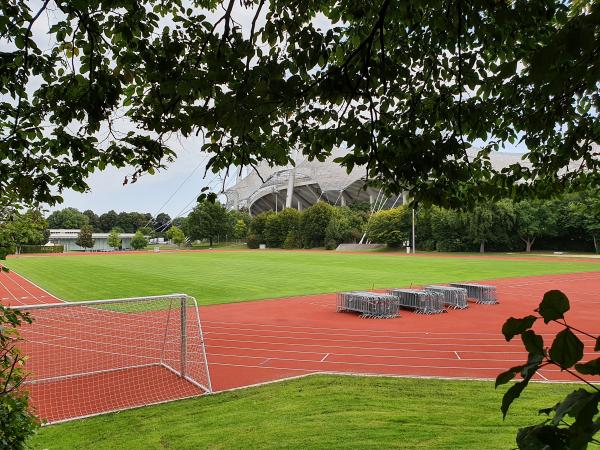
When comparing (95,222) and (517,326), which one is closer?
(517,326)

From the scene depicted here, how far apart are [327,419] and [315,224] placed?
236 ft

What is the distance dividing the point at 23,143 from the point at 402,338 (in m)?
10.8

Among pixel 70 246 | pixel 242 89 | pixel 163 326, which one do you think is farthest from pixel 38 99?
pixel 70 246

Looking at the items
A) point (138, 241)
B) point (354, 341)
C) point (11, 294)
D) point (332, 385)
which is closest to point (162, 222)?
point (138, 241)

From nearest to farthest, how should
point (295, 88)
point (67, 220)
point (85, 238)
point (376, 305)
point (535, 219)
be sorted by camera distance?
point (295, 88) → point (376, 305) → point (535, 219) → point (85, 238) → point (67, 220)

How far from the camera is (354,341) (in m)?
12.6

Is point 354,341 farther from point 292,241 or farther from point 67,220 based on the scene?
point 67,220

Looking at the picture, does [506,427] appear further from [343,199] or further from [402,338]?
[343,199]

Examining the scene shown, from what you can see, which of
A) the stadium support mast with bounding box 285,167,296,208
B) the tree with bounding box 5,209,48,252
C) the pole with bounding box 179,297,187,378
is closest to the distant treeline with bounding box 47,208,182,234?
the stadium support mast with bounding box 285,167,296,208

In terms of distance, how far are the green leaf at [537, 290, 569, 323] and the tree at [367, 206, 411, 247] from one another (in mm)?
65530

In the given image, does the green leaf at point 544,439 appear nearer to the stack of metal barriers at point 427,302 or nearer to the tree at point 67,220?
the stack of metal barriers at point 427,302

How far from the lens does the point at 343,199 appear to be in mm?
102375

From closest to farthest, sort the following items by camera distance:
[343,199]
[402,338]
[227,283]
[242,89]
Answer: [242,89], [402,338], [227,283], [343,199]

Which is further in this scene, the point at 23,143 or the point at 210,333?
the point at 210,333
